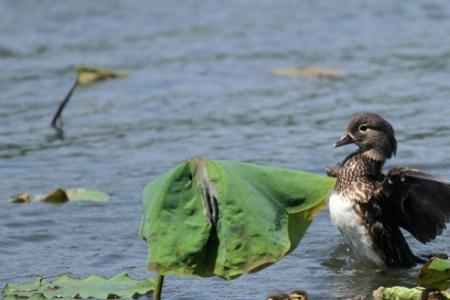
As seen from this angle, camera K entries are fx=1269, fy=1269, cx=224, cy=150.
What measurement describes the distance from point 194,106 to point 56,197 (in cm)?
317

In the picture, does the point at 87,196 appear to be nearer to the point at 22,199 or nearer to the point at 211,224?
the point at 22,199

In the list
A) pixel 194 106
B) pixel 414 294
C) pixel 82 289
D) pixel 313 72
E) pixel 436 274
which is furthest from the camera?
pixel 313 72

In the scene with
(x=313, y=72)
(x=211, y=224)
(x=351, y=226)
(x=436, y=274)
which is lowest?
(x=313, y=72)

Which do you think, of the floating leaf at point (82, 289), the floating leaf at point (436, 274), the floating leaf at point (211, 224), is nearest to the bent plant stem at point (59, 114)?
the floating leaf at point (82, 289)

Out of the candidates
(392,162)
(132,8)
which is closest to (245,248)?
(392,162)

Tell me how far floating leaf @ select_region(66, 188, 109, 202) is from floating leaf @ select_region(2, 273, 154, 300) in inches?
95.0

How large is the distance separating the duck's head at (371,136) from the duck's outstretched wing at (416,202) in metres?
0.44

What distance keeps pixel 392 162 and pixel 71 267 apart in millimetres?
3368

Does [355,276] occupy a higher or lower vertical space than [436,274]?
lower

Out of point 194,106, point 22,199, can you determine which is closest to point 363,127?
point 22,199

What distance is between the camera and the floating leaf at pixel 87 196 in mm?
9484

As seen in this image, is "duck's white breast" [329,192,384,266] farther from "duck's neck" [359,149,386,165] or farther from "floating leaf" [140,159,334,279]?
"floating leaf" [140,159,334,279]

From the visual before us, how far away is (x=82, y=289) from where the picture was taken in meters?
6.88

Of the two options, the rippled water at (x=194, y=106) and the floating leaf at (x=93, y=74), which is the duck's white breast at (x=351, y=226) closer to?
the rippled water at (x=194, y=106)
